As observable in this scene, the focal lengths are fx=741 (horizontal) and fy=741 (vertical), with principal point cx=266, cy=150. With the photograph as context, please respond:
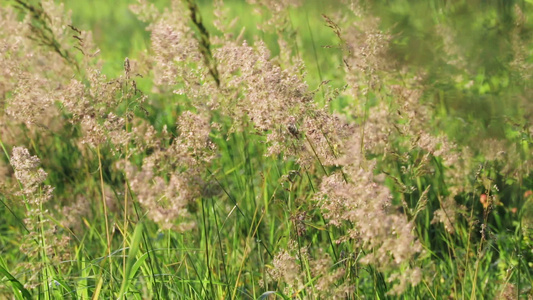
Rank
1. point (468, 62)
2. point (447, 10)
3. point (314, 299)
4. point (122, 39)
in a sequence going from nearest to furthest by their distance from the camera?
point (314, 299)
point (468, 62)
point (447, 10)
point (122, 39)

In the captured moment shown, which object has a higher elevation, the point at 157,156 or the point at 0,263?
the point at 157,156

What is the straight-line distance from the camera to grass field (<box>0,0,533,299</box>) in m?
1.80

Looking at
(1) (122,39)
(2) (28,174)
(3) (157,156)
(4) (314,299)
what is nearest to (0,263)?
(2) (28,174)

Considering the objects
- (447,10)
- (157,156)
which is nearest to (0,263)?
(157,156)

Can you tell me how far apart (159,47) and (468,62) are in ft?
3.71

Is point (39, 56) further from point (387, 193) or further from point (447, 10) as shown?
point (387, 193)

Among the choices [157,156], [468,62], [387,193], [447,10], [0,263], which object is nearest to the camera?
[387,193]

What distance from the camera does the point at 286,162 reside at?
7.29 ft

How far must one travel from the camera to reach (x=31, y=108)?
204 cm

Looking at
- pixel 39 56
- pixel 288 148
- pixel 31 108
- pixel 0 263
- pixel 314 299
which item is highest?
pixel 39 56

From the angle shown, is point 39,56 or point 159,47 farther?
point 39,56

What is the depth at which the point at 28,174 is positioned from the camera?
6.54 ft

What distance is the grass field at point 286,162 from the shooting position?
1.80 meters

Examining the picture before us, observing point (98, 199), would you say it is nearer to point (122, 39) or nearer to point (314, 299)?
point (314, 299)
